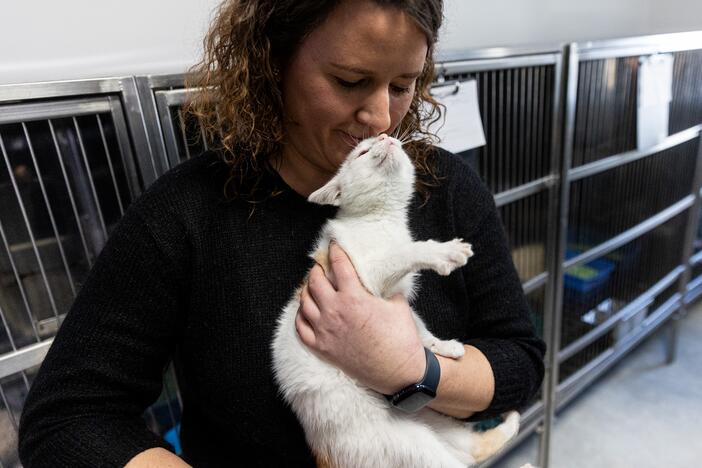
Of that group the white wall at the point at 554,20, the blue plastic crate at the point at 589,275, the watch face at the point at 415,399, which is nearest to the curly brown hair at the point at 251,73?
the watch face at the point at 415,399

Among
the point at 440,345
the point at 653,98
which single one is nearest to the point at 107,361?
the point at 440,345

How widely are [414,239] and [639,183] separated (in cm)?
149

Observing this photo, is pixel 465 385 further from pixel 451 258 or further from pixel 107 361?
pixel 107 361

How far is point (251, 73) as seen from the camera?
660 millimetres

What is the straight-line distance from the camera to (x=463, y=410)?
2.31 feet

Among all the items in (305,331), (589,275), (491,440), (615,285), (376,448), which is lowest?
(615,285)

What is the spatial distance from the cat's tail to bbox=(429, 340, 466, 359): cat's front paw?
16cm

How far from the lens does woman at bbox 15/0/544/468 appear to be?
580 millimetres

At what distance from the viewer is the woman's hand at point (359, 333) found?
592 mm

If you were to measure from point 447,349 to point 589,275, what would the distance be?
1.30 m

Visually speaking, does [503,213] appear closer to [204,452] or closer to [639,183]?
[639,183]

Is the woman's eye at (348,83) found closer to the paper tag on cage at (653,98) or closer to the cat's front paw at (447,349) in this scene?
the cat's front paw at (447,349)

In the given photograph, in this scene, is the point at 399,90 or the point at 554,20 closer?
the point at 399,90

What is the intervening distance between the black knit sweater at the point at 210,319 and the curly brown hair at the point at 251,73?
0.04m
